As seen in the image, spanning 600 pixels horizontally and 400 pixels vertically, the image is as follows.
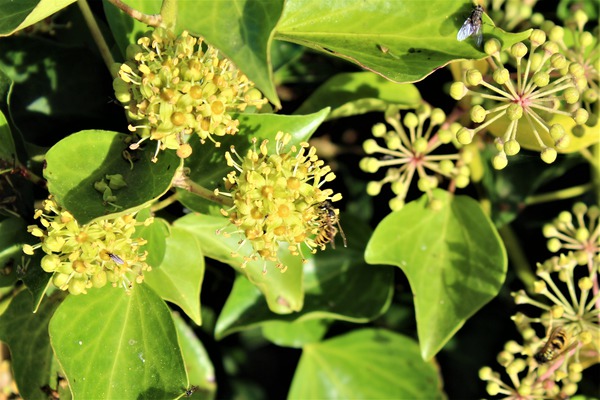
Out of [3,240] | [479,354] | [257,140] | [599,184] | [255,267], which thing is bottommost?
[479,354]

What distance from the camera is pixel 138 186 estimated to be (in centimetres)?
134

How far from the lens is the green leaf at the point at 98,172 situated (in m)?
1.28

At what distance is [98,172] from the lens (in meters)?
1.37

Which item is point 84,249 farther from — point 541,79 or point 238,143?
point 541,79

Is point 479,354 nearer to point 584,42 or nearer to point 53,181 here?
point 584,42

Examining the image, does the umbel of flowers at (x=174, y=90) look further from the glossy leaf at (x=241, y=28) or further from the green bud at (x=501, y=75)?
the green bud at (x=501, y=75)

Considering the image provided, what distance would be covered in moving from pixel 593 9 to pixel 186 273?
1.36 m

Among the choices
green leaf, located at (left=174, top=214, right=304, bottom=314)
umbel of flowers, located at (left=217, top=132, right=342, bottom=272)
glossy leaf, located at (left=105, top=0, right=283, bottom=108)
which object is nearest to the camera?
glossy leaf, located at (left=105, top=0, right=283, bottom=108)

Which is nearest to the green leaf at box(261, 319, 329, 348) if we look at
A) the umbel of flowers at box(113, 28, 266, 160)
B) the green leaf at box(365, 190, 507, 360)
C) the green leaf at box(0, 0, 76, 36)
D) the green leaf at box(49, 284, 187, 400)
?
the green leaf at box(365, 190, 507, 360)

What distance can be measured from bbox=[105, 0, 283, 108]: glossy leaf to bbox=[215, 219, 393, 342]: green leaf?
663 mm

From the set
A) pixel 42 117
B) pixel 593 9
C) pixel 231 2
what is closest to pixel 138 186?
pixel 231 2

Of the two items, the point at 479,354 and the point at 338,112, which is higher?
the point at 338,112

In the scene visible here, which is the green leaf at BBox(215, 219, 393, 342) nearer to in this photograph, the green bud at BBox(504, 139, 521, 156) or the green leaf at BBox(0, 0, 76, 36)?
the green bud at BBox(504, 139, 521, 156)

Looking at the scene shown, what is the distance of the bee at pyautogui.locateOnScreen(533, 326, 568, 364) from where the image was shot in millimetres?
1628
